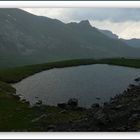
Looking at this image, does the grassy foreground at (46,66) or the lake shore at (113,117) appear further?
the grassy foreground at (46,66)

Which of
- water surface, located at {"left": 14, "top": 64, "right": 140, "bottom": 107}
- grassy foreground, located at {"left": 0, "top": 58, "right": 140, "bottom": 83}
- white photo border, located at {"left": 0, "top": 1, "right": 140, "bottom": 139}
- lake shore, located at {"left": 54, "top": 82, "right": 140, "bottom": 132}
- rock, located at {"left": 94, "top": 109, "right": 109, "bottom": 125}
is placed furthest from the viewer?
water surface, located at {"left": 14, "top": 64, "right": 140, "bottom": 107}

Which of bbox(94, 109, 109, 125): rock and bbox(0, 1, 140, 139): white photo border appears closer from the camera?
bbox(0, 1, 140, 139): white photo border

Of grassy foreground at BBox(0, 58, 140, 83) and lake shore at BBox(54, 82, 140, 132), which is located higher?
grassy foreground at BBox(0, 58, 140, 83)

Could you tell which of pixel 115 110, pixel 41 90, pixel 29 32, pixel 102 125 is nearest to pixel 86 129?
pixel 102 125

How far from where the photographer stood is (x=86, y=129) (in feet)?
55.3

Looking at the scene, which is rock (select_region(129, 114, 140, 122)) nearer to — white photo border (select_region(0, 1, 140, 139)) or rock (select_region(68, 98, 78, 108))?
white photo border (select_region(0, 1, 140, 139))

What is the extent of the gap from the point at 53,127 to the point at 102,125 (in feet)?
6.17

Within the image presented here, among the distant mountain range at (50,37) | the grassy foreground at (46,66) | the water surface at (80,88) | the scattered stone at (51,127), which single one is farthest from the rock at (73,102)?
the scattered stone at (51,127)

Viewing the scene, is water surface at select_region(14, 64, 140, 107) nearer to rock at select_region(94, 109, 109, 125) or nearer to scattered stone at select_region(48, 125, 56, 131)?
rock at select_region(94, 109, 109, 125)

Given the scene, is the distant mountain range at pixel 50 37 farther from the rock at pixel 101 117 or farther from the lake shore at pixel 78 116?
the rock at pixel 101 117

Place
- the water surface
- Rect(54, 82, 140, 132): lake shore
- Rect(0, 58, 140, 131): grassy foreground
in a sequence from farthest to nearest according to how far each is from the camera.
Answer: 1. the water surface
2. Rect(0, 58, 140, 131): grassy foreground
3. Rect(54, 82, 140, 132): lake shore

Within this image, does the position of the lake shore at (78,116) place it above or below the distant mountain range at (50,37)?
below

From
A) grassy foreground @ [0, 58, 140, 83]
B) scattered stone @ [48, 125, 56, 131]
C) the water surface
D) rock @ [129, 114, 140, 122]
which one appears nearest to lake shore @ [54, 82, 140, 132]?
rock @ [129, 114, 140, 122]

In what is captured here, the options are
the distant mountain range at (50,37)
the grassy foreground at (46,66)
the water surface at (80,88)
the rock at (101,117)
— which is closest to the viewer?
the rock at (101,117)
